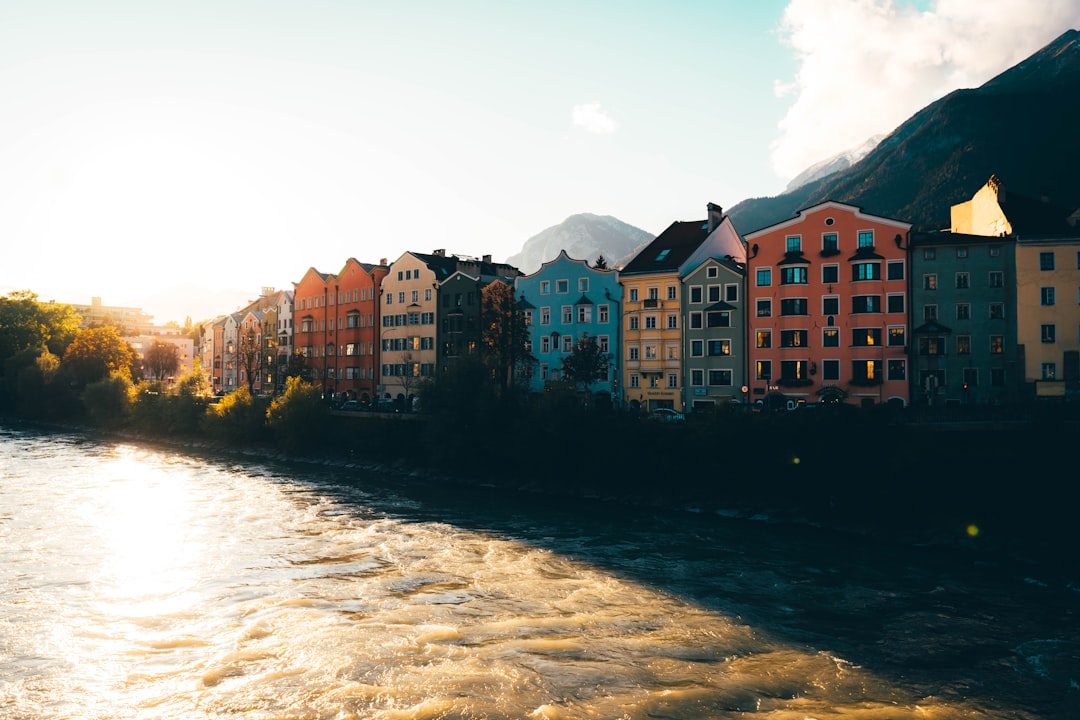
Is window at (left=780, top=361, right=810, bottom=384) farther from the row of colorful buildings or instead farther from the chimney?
the chimney

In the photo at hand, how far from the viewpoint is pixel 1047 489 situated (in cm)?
3778

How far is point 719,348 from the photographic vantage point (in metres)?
66.0

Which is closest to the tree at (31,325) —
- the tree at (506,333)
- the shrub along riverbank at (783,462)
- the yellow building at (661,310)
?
the tree at (506,333)

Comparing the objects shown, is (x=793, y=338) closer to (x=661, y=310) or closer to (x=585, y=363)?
(x=661, y=310)

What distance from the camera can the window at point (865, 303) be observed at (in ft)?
198

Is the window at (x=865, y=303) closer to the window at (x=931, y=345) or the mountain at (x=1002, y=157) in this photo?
the window at (x=931, y=345)

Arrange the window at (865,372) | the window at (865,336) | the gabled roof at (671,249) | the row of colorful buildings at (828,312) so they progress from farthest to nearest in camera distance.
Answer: the gabled roof at (671,249) < the window at (865,336) < the window at (865,372) < the row of colorful buildings at (828,312)

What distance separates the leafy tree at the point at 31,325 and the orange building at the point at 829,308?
11722 centimetres

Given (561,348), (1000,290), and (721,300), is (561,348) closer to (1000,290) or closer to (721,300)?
(721,300)

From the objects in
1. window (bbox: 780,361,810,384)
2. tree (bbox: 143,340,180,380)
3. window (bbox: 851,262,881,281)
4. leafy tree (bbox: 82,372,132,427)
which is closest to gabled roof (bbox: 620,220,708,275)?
window (bbox: 780,361,810,384)

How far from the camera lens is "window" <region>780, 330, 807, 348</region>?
62594 millimetres

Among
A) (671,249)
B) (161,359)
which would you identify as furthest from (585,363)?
(161,359)

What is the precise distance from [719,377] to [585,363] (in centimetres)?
1125

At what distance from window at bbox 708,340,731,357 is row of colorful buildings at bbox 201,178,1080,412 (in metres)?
0.10
